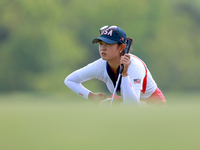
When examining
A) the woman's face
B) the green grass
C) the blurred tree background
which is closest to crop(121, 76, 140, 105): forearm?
the woman's face

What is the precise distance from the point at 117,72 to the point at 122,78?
1.00 ft

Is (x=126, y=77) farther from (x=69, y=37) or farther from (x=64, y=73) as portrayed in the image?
(x=69, y=37)

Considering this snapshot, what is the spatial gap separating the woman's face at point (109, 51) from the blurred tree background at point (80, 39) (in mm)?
18403

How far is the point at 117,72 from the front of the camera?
10.9 feet

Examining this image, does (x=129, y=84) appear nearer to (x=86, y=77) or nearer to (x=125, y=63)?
(x=125, y=63)

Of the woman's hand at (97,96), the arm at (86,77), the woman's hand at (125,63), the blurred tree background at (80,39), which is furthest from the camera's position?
the blurred tree background at (80,39)

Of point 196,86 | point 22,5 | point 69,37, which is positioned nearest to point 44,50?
point 69,37

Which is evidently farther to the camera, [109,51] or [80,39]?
[80,39]

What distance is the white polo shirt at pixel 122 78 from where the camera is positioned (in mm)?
3075

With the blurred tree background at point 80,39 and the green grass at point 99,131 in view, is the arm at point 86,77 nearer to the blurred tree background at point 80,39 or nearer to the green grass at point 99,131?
the green grass at point 99,131

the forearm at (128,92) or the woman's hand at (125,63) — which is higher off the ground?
the woman's hand at (125,63)

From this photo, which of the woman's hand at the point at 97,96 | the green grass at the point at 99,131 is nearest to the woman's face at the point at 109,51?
the woman's hand at the point at 97,96

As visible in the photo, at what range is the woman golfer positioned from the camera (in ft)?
9.95

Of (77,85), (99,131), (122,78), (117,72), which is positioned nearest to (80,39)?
(77,85)
